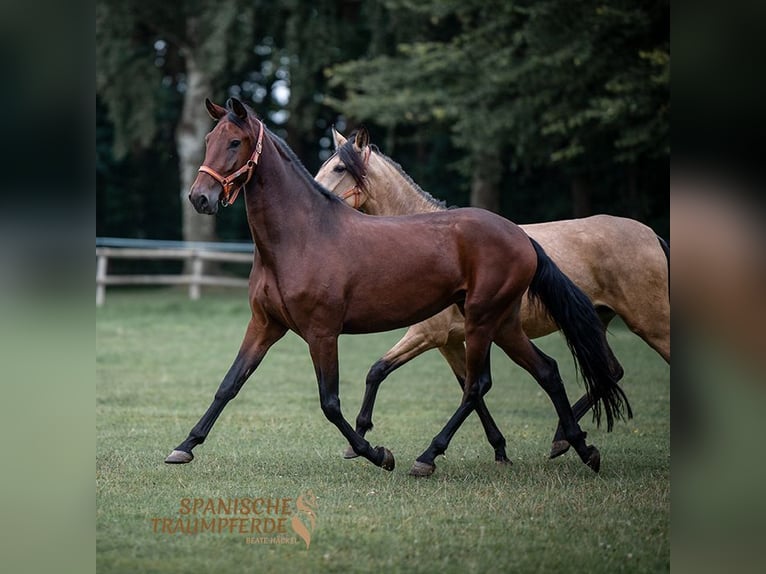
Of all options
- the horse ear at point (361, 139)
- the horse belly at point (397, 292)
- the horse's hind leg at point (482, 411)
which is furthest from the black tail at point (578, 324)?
the horse ear at point (361, 139)

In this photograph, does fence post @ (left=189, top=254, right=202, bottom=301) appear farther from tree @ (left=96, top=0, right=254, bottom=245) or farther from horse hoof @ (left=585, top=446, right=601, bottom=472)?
horse hoof @ (left=585, top=446, right=601, bottom=472)

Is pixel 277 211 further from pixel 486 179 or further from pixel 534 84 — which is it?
pixel 486 179

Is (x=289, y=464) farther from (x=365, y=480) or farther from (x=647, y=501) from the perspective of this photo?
(x=647, y=501)

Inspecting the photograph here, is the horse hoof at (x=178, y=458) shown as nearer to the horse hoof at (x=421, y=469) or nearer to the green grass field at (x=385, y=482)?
the green grass field at (x=385, y=482)

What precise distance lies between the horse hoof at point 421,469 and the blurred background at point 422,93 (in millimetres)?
10952

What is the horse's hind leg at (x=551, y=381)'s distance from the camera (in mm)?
5852

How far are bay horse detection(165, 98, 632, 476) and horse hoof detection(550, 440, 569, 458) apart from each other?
57 cm

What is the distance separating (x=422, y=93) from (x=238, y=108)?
583 inches

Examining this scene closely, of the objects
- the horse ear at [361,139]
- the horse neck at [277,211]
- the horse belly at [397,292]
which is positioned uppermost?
the horse ear at [361,139]

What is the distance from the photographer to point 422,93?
19484 millimetres

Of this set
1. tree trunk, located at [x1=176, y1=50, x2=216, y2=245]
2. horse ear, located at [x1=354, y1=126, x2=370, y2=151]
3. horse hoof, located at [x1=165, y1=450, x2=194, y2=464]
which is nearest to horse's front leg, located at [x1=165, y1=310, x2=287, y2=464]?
horse hoof, located at [x1=165, y1=450, x2=194, y2=464]

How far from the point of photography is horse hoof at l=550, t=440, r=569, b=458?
21.1 ft

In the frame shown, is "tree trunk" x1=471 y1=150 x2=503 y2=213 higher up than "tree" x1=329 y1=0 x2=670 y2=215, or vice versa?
"tree" x1=329 y1=0 x2=670 y2=215
